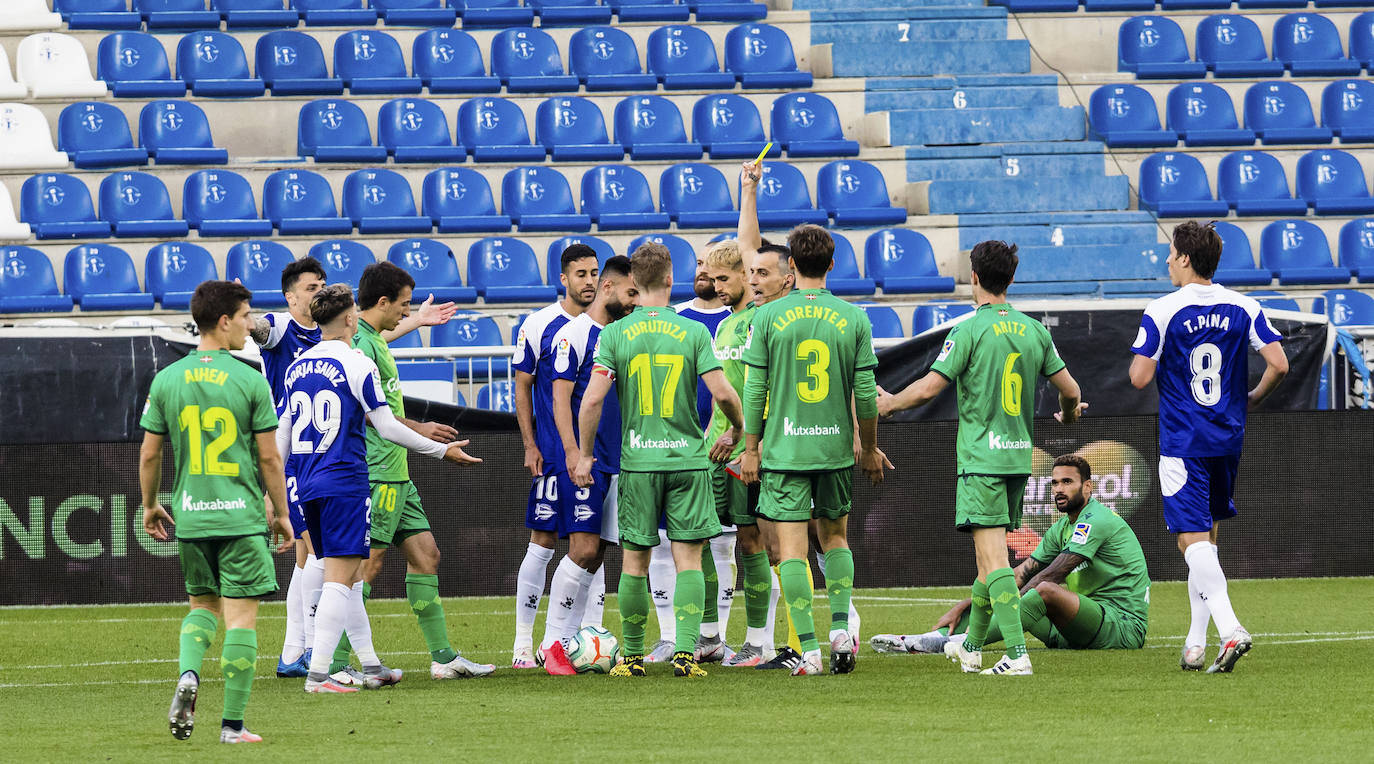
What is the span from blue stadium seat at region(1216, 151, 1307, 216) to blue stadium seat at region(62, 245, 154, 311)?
11671mm

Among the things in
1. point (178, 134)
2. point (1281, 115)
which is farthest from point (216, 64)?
point (1281, 115)

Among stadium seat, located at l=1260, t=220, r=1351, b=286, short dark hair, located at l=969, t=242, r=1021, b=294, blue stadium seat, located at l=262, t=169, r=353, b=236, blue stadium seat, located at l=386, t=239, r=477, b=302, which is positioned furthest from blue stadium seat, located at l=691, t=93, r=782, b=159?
short dark hair, located at l=969, t=242, r=1021, b=294

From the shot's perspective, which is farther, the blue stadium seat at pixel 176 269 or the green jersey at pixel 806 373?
the blue stadium seat at pixel 176 269

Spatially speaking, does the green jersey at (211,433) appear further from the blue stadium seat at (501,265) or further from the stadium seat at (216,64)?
the stadium seat at (216,64)

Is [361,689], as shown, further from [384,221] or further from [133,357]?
[384,221]

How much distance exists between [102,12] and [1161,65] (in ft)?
40.2

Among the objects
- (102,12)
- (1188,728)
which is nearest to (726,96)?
(102,12)

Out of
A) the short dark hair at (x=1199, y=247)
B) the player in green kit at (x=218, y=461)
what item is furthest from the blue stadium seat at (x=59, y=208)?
the short dark hair at (x=1199, y=247)

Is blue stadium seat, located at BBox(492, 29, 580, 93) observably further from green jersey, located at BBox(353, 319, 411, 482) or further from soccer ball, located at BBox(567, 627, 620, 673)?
soccer ball, located at BBox(567, 627, 620, 673)

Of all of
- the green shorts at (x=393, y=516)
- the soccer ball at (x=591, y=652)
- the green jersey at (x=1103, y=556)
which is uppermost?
the green shorts at (x=393, y=516)

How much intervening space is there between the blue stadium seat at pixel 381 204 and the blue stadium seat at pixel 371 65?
1.39 m

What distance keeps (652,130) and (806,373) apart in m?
11.7

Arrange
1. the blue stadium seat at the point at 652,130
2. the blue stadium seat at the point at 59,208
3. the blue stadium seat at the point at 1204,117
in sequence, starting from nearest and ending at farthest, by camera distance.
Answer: the blue stadium seat at the point at 59,208
the blue stadium seat at the point at 652,130
the blue stadium seat at the point at 1204,117

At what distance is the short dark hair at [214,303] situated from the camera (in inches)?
255
